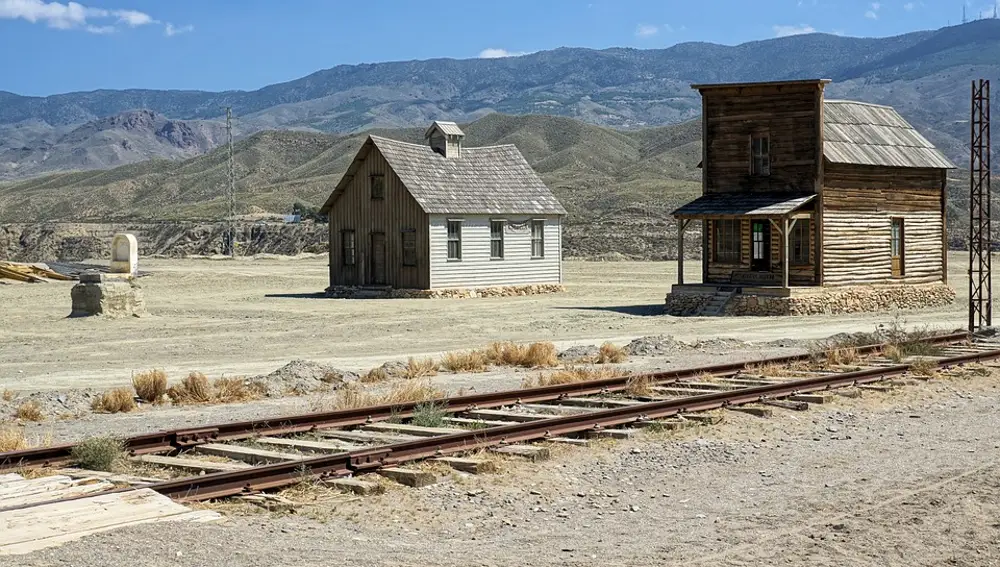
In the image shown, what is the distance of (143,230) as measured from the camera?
3863 inches

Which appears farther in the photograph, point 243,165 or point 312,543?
point 243,165

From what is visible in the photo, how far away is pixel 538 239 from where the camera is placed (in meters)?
45.7

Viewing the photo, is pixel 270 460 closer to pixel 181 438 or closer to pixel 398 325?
pixel 181 438

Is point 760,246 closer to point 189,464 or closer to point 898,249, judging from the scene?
A: point 898,249

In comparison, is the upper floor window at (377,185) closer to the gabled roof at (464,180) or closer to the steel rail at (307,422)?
the gabled roof at (464,180)

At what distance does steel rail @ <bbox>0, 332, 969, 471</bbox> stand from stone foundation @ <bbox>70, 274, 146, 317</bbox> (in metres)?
19.4

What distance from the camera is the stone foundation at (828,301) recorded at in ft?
110

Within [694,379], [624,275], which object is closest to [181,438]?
[694,379]

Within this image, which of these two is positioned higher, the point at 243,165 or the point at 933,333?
the point at 243,165

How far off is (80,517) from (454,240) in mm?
33876

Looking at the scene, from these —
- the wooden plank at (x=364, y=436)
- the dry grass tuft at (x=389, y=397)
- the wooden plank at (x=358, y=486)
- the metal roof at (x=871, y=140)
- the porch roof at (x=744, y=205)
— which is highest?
the metal roof at (x=871, y=140)

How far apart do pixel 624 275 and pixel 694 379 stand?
38.3 metres

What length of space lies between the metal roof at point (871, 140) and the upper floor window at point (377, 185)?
47.0ft

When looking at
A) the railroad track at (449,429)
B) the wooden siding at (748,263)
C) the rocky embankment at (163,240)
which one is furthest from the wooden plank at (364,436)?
the rocky embankment at (163,240)
